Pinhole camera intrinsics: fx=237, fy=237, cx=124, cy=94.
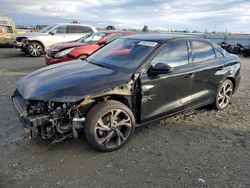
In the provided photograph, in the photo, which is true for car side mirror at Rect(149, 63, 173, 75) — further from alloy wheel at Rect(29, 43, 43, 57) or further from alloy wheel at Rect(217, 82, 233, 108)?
alloy wheel at Rect(29, 43, 43, 57)

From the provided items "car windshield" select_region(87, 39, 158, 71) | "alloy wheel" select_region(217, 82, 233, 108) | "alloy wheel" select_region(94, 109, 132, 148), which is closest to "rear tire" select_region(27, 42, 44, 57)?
"car windshield" select_region(87, 39, 158, 71)

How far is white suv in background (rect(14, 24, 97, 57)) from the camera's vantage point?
1227cm

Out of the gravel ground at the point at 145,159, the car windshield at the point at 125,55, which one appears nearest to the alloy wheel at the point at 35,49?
the gravel ground at the point at 145,159

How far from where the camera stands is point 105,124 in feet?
10.7

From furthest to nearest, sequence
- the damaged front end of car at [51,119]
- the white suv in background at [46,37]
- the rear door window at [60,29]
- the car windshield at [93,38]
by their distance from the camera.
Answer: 1. the rear door window at [60,29]
2. the white suv in background at [46,37]
3. the car windshield at [93,38]
4. the damaged front end of car at [51,119]

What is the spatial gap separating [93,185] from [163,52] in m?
2.19

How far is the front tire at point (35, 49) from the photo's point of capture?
40.5 feet

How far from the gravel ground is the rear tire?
8.90 meters

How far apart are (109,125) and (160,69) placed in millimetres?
1070

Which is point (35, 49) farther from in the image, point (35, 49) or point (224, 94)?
point (224, 94)

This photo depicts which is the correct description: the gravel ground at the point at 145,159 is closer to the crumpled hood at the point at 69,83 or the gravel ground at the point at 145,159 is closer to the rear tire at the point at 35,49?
the crumpled hood at the point at 69,83

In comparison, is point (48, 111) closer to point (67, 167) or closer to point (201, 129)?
point (67, 167)

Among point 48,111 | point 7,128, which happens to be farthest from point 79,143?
point 7,128

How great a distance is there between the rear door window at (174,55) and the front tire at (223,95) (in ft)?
3.97
